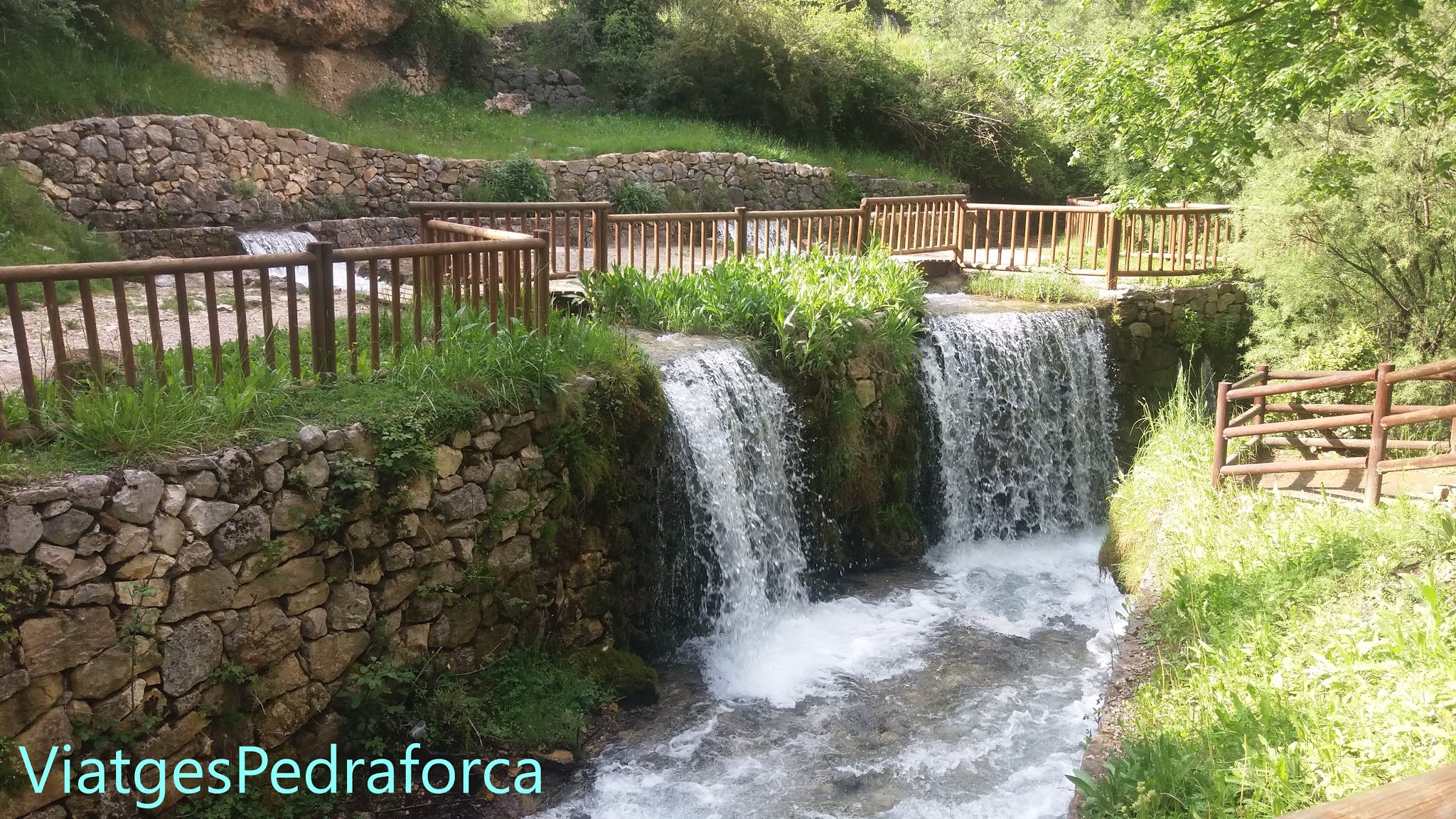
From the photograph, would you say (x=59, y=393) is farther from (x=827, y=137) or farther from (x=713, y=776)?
(x=827, y=137)

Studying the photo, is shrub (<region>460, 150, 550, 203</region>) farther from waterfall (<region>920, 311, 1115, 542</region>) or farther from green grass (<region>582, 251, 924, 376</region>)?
waterfall (<region>920, 311, 1115, 542</region>)

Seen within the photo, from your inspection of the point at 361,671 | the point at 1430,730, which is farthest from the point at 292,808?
the point at 1430,730

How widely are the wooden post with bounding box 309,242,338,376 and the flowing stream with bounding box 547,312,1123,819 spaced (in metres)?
2.52

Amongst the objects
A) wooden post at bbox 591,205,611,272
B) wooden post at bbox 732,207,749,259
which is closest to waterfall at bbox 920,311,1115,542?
wooden post at bbox 732,207,749,259

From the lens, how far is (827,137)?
20844 millimetres

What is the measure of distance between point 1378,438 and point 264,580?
6.70 metres

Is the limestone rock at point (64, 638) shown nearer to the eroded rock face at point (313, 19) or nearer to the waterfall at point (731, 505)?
the waterfall at point (731, 505)

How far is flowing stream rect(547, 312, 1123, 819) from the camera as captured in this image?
227 inches

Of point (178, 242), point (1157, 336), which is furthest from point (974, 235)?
point (178, 242)

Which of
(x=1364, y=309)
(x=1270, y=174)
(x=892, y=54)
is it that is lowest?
(x=1364, y=309)

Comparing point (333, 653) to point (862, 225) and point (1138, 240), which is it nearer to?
point (862, 225)

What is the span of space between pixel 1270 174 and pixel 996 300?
3.17 meters

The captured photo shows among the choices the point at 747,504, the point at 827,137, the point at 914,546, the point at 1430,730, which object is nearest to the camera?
the point at 1430,730

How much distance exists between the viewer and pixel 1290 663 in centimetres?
477
